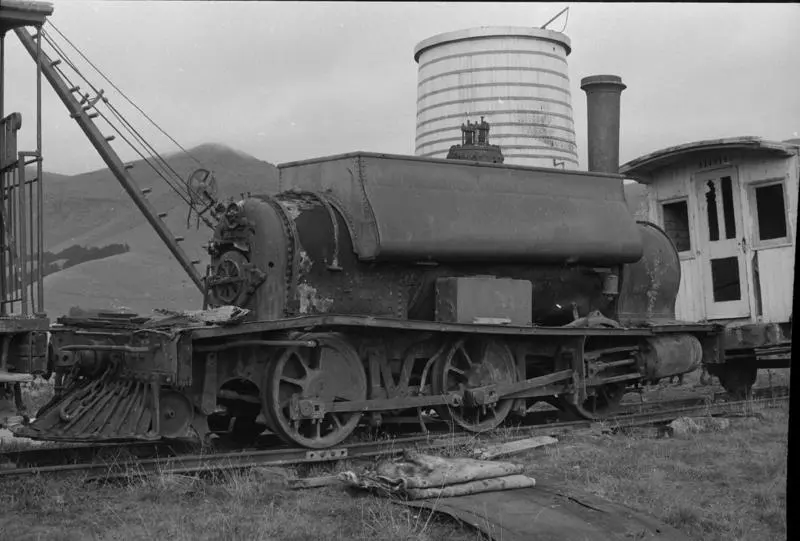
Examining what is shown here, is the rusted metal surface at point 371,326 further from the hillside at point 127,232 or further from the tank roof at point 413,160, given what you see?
the hillside at point 127,232

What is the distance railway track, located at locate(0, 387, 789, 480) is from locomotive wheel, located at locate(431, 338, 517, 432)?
0.81 ft

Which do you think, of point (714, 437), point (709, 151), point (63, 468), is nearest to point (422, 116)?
point (709, 151)

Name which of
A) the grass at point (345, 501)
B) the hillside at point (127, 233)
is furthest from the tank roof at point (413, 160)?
the hillside at point (127, 233)

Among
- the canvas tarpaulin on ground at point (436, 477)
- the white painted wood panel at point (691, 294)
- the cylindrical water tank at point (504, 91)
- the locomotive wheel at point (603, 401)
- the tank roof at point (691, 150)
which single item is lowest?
the canvas tarpaulin on ground at point (436, 477)

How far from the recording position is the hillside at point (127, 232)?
2583 centimetres

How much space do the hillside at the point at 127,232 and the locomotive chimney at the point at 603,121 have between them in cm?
875

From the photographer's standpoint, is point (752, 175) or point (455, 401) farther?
point (752, 175)

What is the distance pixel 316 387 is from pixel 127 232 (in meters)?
28.7

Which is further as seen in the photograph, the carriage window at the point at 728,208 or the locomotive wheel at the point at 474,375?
the carriage window at the point at 728,208

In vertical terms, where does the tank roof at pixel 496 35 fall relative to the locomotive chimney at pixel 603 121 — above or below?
above

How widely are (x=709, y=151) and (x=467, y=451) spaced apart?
266 inches

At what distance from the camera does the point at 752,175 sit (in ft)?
39.0

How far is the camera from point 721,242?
12.3 m

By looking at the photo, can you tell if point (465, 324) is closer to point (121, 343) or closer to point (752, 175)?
point (121, 343)
